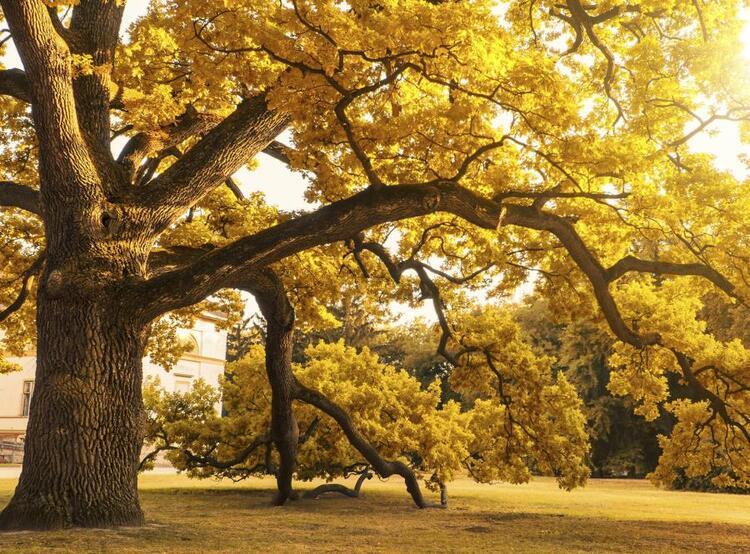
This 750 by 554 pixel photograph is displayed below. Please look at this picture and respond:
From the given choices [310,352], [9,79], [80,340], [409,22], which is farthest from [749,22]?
[310,352]

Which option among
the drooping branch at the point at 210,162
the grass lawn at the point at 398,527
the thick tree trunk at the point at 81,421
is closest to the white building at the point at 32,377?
the grass lawn at the point at 398,527

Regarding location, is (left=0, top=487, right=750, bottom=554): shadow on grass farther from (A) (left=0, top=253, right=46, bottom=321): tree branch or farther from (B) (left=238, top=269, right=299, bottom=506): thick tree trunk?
(A) (left=0, top=253, right=46, bottom=321): tree branch

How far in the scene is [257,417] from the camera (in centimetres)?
1709

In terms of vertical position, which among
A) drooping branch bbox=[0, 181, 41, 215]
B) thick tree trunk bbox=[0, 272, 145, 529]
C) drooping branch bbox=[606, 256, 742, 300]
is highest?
drooping branch bbox=[0, 181, 41, 215]

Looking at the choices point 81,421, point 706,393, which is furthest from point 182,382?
point 81,421

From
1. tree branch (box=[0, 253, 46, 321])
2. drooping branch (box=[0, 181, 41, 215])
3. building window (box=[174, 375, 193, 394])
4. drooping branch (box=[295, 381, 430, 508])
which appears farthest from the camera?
building window (box=[174, 375, 193, 394])

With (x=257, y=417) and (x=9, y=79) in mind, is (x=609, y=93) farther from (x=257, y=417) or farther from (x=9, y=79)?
(x=257, y=417)

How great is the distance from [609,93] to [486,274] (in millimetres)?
4041

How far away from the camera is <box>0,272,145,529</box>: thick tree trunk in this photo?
824 cm

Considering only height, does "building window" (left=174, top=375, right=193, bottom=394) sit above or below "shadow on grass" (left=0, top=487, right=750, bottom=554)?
above

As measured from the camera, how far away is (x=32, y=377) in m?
40.2

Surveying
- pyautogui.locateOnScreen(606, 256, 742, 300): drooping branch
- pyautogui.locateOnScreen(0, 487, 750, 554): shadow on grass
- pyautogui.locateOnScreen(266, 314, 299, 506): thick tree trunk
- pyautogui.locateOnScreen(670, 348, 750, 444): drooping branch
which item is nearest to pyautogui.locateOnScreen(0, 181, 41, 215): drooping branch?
pyautogui.locateOnScreen(266, 314, 299, 506): thick tree trunk

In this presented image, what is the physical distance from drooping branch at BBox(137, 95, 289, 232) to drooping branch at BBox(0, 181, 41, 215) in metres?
2.05

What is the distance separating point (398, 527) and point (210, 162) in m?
6.10
